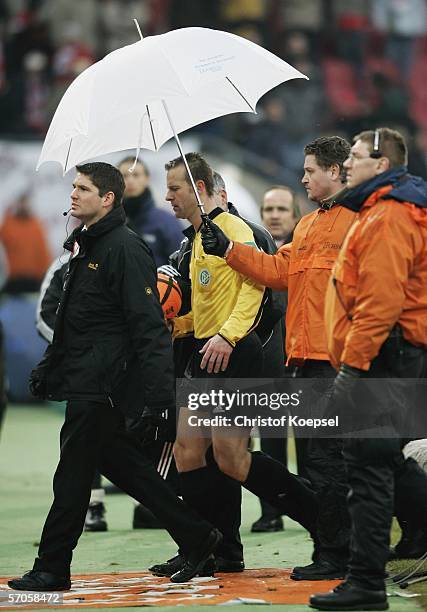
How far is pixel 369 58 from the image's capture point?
23.1 m

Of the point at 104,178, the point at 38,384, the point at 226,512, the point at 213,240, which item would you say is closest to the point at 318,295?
the point at 213,240

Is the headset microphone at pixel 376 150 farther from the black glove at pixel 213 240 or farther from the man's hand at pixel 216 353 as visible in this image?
the man's hand at pixel 216 353

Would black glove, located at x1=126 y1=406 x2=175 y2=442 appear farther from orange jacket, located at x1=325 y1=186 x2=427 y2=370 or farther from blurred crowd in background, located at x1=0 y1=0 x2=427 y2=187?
blurred crowd in background, located at x1=0 y1=0 x2=427 y2=187

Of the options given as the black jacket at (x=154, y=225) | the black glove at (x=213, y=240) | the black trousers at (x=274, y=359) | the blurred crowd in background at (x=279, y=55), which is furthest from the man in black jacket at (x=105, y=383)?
the blurred crowd in background at (x=279, y=55)

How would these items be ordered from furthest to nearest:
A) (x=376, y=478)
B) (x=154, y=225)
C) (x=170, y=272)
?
(x=154, y=225)
(x=170, y=272)
(x=376, y=478)

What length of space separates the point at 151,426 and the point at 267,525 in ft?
7.37

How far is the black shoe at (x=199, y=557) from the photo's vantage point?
6.71m

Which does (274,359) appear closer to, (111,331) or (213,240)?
(213,240)

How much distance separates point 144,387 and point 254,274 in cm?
83

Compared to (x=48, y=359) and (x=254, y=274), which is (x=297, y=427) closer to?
(x=254, y=274)

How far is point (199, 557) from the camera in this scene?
6727 mm

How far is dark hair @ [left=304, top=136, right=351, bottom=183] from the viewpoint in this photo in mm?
6883

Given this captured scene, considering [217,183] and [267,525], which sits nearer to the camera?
[217,183]

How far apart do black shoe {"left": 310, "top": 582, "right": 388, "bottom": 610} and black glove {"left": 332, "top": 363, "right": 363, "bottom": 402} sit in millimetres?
784
